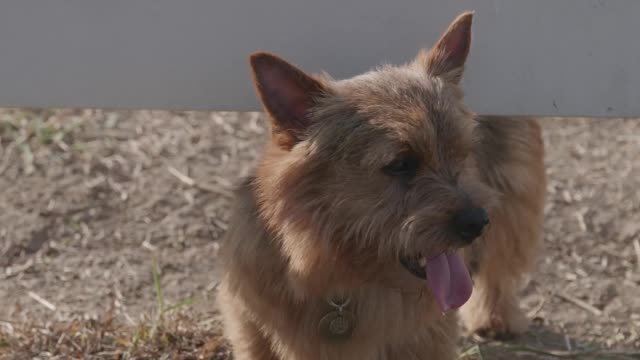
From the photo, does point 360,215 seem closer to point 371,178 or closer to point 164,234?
point 371,178

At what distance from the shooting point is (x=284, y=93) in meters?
3.46

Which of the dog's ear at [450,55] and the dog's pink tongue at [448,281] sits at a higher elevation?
the dog's ear at [450,55]

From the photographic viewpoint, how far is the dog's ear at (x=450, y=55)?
369 centimetres

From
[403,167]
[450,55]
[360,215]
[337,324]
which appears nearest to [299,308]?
[337,324]

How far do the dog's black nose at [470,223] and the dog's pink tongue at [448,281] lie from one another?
176 mm

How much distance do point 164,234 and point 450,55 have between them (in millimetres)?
2107

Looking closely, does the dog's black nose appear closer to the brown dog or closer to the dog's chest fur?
the brown dog

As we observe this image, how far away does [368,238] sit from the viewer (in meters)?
→ 3.42

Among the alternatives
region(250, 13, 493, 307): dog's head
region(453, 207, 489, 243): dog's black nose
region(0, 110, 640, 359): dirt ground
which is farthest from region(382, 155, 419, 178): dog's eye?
region(0, 110, 640, 359): dirt ground

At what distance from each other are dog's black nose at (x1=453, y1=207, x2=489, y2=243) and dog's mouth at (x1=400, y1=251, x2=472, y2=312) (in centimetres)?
15

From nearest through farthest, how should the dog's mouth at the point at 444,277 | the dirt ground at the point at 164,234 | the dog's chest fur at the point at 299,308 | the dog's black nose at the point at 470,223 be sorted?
1. the dog's black nose at the point at 470,223
2. the dog's mouth at the point at 444,277
3. the dog's chest fur at the point at 299,308
4. the dirt ground at the point at 164,234

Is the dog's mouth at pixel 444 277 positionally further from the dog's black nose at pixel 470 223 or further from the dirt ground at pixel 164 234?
the dirt ground at pixel 164 234

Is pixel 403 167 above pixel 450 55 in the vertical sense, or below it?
below

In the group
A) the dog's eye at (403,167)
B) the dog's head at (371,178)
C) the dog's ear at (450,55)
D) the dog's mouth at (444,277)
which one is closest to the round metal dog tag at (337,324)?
the dog's head at (371,178)
